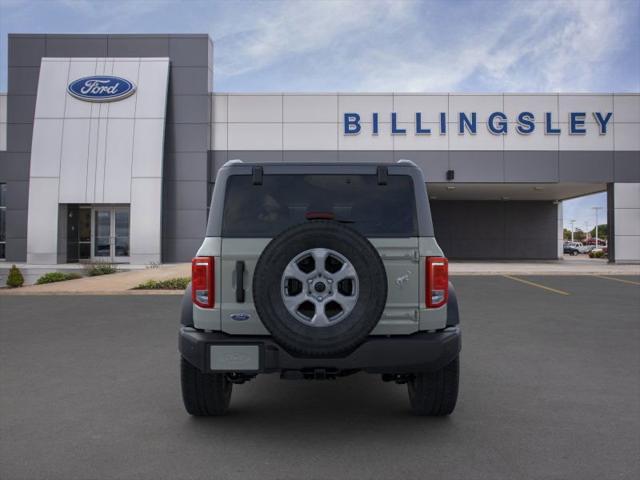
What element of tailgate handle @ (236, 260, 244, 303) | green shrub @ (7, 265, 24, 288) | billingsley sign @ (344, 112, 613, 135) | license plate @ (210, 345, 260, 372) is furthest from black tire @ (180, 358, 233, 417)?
billingsley sign @ (344, 112, 613, 135)

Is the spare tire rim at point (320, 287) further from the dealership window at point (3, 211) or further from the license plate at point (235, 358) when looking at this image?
the dealership window at point (3, 211)

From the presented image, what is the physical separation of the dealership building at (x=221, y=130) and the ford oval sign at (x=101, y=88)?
47mm

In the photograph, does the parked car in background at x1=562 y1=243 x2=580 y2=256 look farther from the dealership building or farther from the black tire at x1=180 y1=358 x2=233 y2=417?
the black tire at x1=180 y1=358 x2=233 y2=417

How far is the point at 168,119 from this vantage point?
2453 centimetres

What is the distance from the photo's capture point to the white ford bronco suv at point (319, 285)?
3236 mm

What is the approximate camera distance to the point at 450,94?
2464 cm

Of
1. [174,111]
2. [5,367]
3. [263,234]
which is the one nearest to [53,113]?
[174,111]

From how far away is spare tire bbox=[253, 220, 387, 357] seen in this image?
3.21 m

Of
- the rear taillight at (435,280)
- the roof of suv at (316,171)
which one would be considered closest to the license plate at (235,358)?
the roof of suv at (316,171)

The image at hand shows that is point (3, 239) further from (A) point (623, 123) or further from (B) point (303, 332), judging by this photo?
(A) point (623, 123)

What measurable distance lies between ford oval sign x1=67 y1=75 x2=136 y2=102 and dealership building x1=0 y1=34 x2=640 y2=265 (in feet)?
0.15

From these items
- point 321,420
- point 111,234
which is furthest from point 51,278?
point 321,420

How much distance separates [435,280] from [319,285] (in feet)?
2.76

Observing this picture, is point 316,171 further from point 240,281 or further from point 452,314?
point 452,314
